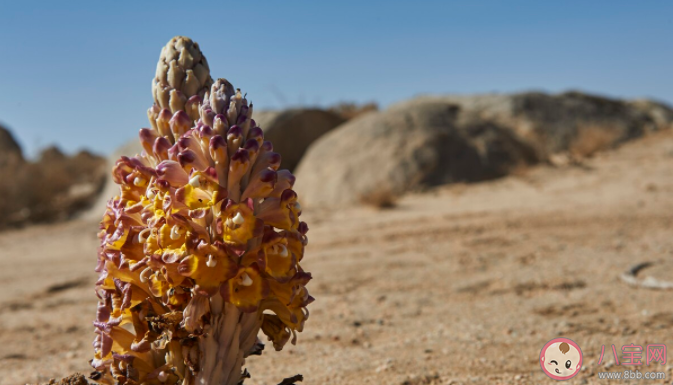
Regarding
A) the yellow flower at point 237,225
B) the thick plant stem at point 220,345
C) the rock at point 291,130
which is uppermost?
the rock at point 291,130

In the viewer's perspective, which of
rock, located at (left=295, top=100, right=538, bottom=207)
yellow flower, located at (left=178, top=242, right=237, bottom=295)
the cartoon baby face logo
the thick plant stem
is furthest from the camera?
rock, located at (left=295, top=100, right=538, bottom=207)

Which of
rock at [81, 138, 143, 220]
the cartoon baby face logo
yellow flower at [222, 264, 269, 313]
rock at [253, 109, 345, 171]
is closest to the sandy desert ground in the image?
the cartoon baby face logo

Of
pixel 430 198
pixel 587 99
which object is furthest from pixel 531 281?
pixel 587 99

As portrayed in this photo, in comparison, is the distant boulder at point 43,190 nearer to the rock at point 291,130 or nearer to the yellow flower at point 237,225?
the rock at point 291,130

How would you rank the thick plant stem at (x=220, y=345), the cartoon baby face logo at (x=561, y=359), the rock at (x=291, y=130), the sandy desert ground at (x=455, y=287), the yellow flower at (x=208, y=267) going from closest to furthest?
the yellow flower at (x=208, y=267)
the thick plant stem at (x=220, y=345)
the cartoon baby face logo at (x=561, y=359)
the sandy desert ground at (x=455, y=287)
the rock at (x=291, y=130)

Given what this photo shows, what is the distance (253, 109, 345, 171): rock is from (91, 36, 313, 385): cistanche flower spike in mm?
11762

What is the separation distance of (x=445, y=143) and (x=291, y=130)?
4.50 meters

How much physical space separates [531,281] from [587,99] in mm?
12089

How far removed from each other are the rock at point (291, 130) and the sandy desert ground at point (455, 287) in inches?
182

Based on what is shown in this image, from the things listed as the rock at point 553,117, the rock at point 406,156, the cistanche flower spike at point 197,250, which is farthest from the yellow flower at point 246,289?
the rock at point 553,117

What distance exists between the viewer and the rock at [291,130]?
1438 cm

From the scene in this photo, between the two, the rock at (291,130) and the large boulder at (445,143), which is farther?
the rock at (291,130)

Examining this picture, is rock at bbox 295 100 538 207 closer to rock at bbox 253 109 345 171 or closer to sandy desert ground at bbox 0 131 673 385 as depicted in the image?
sandy desert ground at bbox 0 131 673 385

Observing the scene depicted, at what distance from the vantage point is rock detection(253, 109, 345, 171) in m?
14.4
